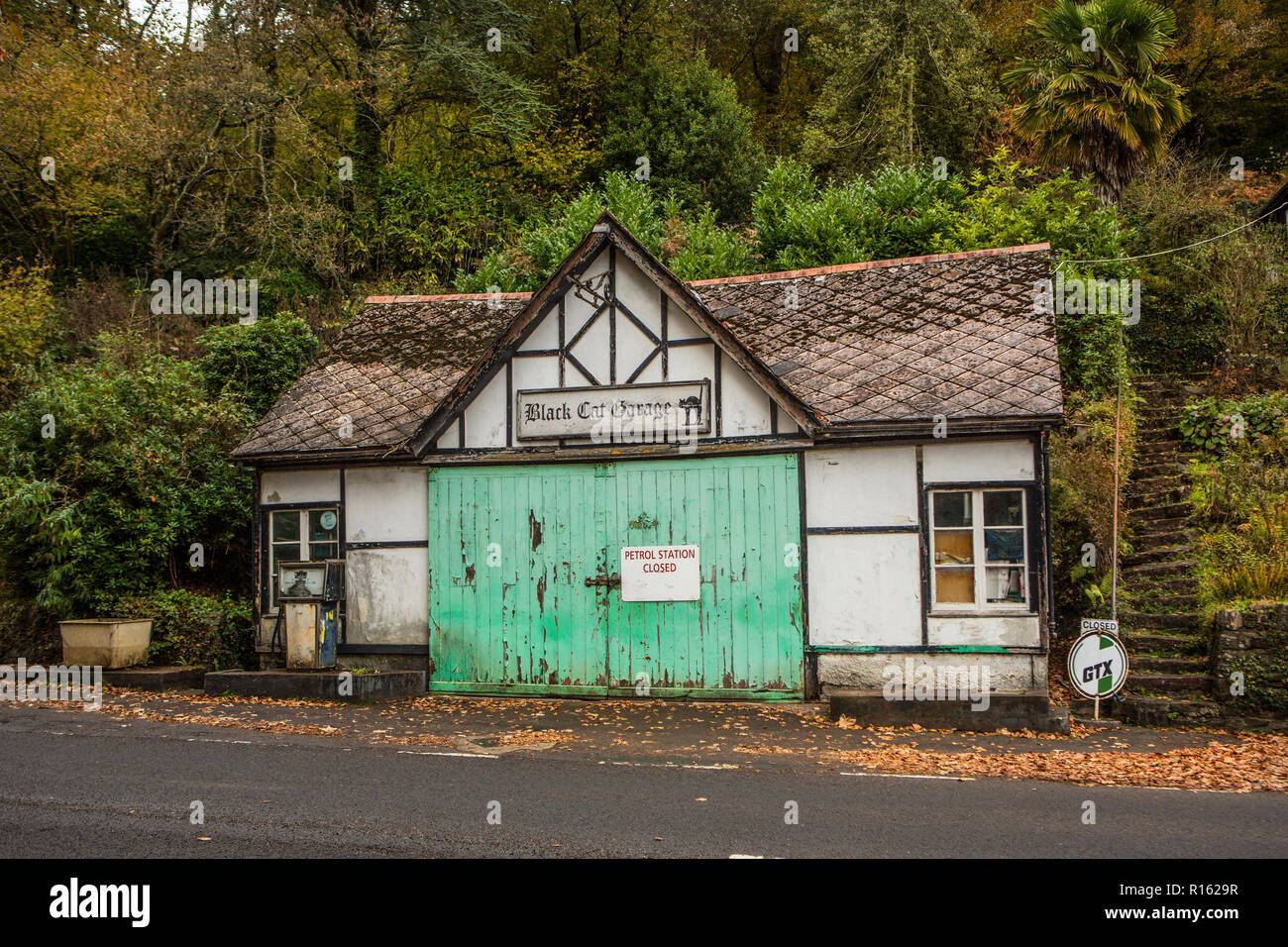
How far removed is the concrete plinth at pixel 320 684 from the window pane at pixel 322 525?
1929mm

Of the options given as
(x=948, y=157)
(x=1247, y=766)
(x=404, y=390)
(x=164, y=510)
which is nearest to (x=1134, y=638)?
(x=1247, y=766)

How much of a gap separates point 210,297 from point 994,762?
23.1 metres

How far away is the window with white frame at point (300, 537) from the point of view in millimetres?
13359

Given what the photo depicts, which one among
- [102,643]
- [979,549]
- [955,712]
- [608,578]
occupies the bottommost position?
[955,712]

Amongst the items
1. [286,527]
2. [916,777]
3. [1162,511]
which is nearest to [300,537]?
[286,527]

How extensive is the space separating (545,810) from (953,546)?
634 centimetres

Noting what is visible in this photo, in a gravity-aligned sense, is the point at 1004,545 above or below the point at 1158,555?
above

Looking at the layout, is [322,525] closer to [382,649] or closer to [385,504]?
[385,504]

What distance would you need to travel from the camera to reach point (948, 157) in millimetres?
28281

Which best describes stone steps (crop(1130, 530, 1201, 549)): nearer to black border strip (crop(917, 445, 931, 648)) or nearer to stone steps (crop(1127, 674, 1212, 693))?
stone steps (crop(1127, 674, 1212, 693))

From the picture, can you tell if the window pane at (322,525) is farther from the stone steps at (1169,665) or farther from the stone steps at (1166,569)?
the stone steps at (1166,569)

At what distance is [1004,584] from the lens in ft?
36.3

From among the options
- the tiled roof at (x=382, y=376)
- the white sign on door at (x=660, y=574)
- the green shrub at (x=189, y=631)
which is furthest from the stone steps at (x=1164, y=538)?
the green shrub at (x=189, y=631)

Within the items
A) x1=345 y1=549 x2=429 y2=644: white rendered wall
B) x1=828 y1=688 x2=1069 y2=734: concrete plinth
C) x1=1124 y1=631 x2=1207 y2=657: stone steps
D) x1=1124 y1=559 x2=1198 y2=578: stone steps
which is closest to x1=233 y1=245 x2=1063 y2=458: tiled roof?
x1=345 y1=549 x2=429 y2=644: white rendered wall
